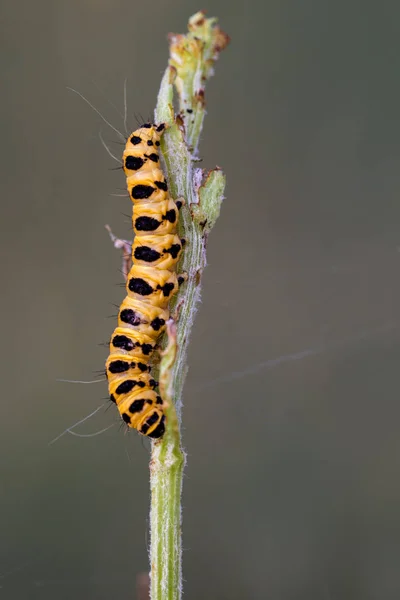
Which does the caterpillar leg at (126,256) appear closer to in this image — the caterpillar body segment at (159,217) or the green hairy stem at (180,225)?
the caterpillar body segment at (159,217)

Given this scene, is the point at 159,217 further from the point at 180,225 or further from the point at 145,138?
the point at 145,138

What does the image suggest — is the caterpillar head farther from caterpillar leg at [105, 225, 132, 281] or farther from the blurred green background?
the blurred green background

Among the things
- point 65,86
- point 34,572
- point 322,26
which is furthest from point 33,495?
point 322,26

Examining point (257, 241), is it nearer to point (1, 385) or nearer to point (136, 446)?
point (136, 446)

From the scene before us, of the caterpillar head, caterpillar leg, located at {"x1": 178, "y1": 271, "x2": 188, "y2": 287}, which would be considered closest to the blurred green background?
the caterpillar head

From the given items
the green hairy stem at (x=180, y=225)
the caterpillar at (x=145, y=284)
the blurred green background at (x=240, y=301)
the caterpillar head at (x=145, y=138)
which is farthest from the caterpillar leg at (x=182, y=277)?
the blurred green background at (x=240, y=301)

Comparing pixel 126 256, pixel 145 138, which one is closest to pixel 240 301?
pixel 126 256
